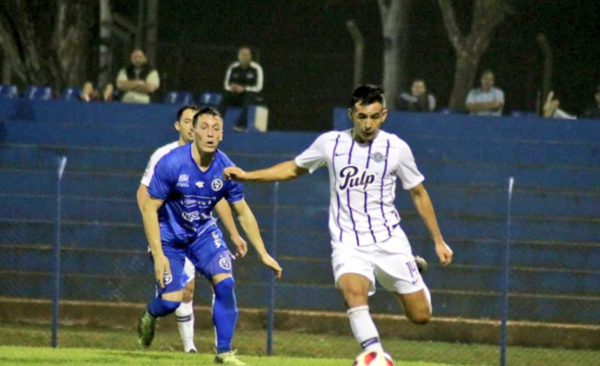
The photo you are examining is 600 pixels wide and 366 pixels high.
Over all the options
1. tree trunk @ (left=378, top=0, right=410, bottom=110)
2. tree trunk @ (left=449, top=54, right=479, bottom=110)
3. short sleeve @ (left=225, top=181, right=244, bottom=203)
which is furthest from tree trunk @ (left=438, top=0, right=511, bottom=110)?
short sleeve @ (left=225, top=181, right=244, bottom=203)

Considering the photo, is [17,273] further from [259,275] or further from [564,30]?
[564,30]

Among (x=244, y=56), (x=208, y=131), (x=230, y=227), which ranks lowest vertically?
(x=230, y=227)

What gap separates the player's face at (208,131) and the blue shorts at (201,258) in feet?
2.99

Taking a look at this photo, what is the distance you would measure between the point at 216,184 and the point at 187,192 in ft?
0.81

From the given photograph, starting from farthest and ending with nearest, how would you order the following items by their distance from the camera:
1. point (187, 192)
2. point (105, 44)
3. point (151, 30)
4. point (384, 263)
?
point (151, 30), point (105, 44), point (187, 192), point (384, 263)

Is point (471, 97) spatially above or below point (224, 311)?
above

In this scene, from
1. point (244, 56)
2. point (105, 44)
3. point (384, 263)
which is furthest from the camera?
point (105, 44)

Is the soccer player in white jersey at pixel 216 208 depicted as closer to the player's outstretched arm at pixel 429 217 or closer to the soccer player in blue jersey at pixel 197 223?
the soccer player in blue jersey at pixel 197 223

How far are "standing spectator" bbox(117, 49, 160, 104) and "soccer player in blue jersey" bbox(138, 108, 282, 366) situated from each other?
8.27 meters

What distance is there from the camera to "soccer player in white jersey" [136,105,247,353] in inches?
501

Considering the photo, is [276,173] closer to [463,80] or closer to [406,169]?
[406,169]

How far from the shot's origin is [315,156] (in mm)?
10750

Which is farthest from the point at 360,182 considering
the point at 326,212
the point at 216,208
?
the point at 326,212

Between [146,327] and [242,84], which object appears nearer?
[146,327]
